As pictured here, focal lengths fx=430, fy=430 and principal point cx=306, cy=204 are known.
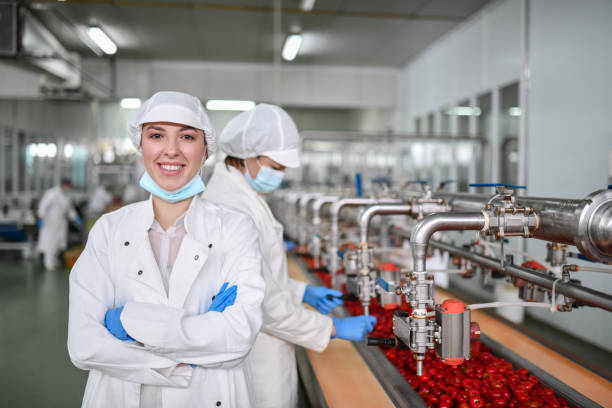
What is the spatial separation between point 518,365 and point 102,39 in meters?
7.64

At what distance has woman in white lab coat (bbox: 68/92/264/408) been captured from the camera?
3.67 feet

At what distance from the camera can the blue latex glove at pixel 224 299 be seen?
123 centimetres

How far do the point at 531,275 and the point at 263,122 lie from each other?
1215mm

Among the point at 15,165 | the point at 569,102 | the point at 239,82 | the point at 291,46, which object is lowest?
the point at 15,165

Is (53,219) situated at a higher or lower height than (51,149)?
lower

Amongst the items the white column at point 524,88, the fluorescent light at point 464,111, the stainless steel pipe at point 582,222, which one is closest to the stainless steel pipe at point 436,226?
the stainless steel pipe at point 582,222

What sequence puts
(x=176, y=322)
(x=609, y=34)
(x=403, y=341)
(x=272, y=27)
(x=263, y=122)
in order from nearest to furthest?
(x=176, y=322) < (x=403, y=341) < (x=263, y=122) < (x=609, y=34) < (x=272, y=27)

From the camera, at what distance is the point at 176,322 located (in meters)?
1.10

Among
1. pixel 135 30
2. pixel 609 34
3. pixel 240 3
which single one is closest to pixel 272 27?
pixel 240 3

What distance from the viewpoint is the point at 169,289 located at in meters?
1.25

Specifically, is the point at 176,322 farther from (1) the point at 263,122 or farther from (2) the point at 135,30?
(2) the point at 135,30

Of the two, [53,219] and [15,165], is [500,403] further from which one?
[15,165]

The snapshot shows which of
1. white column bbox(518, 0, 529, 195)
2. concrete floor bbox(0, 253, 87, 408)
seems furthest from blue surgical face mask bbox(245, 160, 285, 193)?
white column bbox(518, 0, 529, 195)

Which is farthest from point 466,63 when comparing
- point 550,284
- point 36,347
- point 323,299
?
point 36,347
